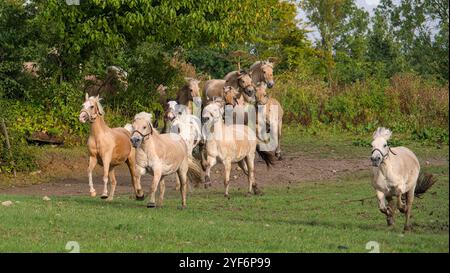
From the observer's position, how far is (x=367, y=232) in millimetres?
14867

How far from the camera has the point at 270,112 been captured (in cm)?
2894

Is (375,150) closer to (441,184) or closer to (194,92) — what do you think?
(441,184)

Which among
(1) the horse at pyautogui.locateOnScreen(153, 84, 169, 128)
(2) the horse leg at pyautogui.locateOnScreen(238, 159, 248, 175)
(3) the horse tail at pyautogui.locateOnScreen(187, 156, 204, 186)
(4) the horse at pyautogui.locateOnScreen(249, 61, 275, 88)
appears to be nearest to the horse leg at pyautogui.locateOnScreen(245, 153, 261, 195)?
→ (2) the horse leg at pyautogui.locateOnScreen(238, 159, 248, 175)

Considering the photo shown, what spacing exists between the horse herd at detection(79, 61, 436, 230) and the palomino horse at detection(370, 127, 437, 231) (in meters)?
0.01

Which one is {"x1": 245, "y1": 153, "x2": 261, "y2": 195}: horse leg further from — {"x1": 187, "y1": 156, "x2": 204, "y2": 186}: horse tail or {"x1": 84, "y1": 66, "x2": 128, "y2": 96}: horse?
{"x1": 84, "y1": 66, "x2": 128, "y2": 96}: horse

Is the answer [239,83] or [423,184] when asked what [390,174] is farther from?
[239,83]

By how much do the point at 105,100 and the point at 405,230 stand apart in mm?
15385

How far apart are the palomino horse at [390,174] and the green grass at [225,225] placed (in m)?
0.34

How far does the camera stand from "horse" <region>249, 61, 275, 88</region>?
29.2m

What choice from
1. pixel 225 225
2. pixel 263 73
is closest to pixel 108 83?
pixel 263 73

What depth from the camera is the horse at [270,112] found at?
28172 millimetres

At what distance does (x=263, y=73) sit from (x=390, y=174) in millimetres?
14248

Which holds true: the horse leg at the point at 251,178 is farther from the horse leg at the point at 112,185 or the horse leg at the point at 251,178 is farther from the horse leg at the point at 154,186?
the horse leg at the point at 154,186
